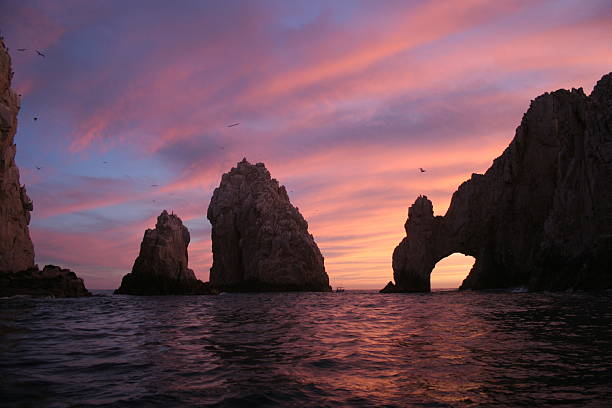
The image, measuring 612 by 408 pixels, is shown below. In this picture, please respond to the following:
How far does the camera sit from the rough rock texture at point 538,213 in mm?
46206

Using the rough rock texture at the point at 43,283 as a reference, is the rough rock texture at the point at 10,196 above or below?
above

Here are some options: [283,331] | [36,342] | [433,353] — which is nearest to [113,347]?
[36,342]

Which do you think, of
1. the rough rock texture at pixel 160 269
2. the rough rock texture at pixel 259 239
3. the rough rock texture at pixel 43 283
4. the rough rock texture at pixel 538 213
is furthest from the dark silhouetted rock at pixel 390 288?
the rough rock texture at pixel 43 283

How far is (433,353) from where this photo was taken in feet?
33.7

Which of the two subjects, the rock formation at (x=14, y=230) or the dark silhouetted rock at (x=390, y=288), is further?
the dark silhouetted rock at (x=390, y=288)

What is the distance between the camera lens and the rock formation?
42031 millimetres

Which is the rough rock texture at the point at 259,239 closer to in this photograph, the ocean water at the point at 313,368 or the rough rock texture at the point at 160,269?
the rough rock texture at the point at 160,269

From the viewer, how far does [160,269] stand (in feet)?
215

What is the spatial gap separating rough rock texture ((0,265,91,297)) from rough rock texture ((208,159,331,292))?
158ft

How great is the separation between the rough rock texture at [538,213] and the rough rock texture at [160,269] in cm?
Result: 3893

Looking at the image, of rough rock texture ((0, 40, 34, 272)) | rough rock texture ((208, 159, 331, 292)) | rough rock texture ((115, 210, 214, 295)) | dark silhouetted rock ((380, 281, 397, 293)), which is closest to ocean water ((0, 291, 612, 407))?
rough rock texture ((0, 40, 34, 272))

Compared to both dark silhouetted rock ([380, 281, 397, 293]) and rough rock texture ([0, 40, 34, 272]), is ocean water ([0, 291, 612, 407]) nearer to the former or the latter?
rough rock texture ([0, 40, 34, 272])

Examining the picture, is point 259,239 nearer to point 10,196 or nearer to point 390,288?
point 390,288

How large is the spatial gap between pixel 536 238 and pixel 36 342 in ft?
228
